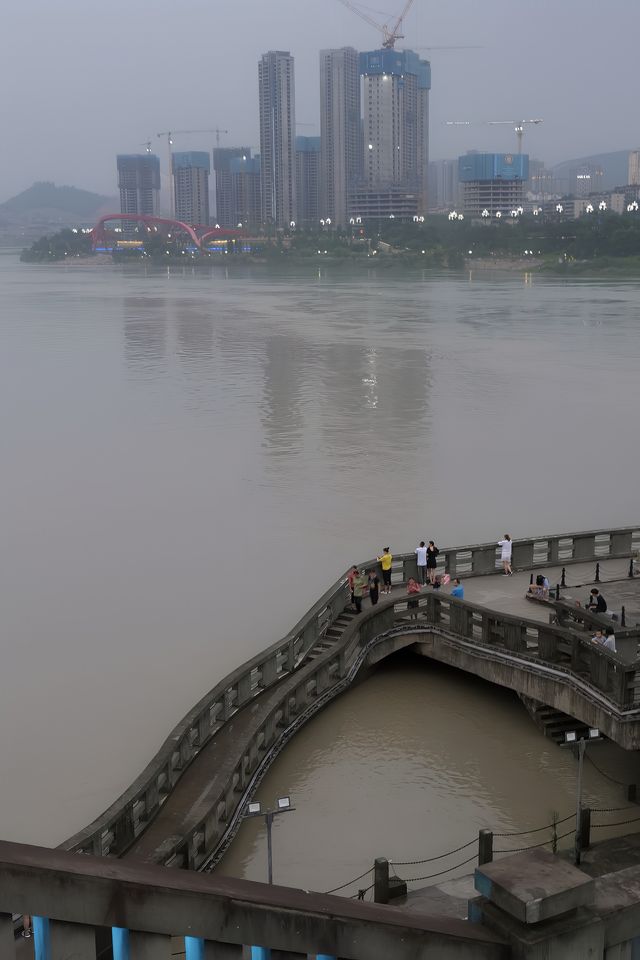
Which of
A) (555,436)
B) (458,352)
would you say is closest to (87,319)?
(458,352)

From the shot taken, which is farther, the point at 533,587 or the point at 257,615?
the point at 257,615

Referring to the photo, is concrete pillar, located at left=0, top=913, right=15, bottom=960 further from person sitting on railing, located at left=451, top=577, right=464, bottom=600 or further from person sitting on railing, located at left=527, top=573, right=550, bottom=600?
person sitting on railing, located at left=527, top=573, right=550, bottom=600

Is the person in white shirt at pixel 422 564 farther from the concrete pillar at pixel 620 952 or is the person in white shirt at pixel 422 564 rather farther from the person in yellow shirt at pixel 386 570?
the concrete pillar at pixel 620 952

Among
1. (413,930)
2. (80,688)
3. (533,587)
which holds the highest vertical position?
(413,930)

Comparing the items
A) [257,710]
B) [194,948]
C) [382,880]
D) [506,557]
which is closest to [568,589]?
[506,557]

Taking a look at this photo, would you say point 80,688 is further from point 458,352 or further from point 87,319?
point 87,319
